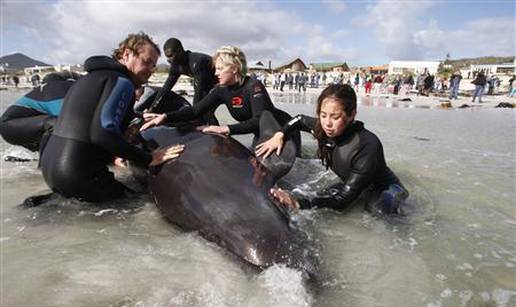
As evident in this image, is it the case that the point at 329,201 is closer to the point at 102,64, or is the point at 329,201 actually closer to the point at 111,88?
the point at 111,88

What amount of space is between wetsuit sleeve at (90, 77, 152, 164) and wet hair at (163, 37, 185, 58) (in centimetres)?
330

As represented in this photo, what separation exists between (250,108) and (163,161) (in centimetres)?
187

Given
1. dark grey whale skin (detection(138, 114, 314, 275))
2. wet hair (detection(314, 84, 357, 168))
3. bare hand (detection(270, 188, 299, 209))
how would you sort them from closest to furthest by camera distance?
dark grey whale skin (detection(138, 114, 314, 275)) → bare hand (detection(270, 188, 299, 209)) → wet hair (detection(314, 84, 357, 168))

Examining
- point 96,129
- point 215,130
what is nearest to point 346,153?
point 215,130

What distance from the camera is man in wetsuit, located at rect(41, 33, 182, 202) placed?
3672mm

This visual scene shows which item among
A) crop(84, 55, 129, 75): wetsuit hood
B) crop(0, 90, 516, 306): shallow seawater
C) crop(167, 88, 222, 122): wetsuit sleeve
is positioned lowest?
crop(0, 90, 516, 306): shallow seawater

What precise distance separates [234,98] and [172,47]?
224cm

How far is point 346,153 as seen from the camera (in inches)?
165

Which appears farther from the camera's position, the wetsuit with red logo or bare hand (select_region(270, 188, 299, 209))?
the wetsuit with red logo

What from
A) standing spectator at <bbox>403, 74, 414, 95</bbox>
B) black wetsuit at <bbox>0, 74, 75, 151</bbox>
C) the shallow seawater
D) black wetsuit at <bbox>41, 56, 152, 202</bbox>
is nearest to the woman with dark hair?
the shallow seawater

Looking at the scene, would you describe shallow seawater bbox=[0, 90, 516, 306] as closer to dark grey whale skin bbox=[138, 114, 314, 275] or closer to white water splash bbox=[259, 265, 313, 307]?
white water splash bbox=[259, 265, 313, 307]

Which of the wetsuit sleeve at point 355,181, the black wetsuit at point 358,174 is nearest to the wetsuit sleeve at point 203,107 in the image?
the black wetsuit at point 358,174

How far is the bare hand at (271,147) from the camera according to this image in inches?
163

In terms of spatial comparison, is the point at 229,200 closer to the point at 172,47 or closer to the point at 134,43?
the point at 134,43
